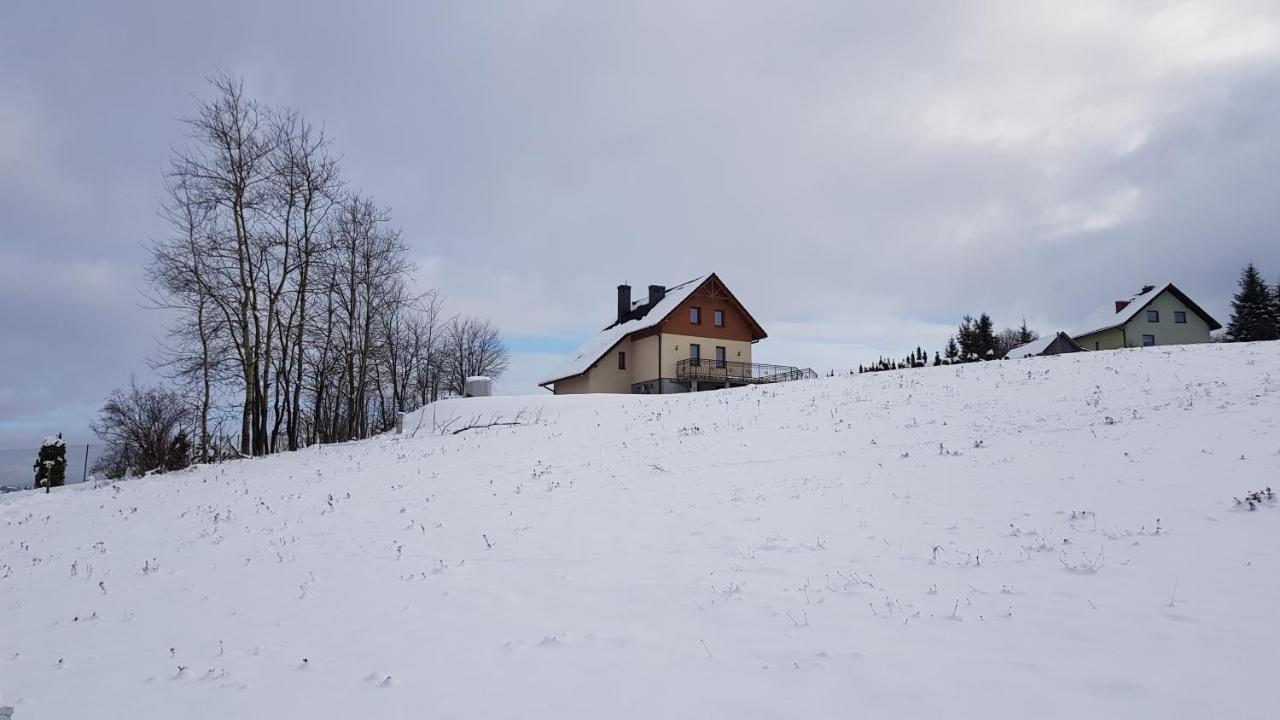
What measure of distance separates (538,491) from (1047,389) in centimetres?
1281

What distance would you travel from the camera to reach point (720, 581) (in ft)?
20.6

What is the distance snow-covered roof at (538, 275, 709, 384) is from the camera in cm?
3591

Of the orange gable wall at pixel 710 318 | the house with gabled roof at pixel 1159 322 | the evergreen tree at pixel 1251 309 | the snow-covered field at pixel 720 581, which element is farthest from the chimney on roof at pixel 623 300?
the evergreen tree at pixel 1251 309

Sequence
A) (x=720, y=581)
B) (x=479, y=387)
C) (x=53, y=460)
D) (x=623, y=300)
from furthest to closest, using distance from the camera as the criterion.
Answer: (x=623, y=300)
(x=479, y=387)
(x=53, y=460)
(x=720, y=581)

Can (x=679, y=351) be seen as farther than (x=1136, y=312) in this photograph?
No

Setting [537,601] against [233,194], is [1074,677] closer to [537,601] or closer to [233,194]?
[537,601]

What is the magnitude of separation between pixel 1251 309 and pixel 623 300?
4888 centimetres

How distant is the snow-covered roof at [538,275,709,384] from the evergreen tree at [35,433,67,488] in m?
23.0

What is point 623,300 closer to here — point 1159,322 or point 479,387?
point 479,387

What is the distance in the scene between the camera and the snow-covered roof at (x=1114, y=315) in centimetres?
4306

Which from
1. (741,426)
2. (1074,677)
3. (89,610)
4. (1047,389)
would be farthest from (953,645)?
(1047,389)

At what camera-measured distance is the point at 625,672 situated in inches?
175

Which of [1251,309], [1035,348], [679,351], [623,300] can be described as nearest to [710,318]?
[679,351]

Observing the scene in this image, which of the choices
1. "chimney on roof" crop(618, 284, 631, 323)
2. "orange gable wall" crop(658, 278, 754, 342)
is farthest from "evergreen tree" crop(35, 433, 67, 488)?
"chimney on roof" crop(618, 284, 631, 323)
